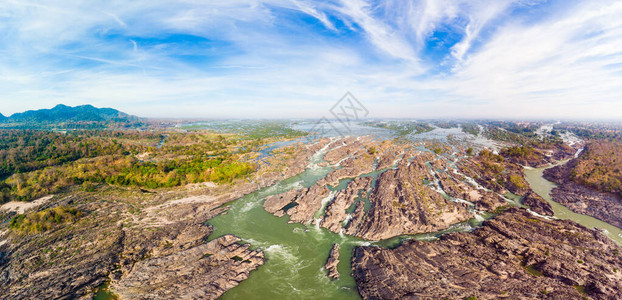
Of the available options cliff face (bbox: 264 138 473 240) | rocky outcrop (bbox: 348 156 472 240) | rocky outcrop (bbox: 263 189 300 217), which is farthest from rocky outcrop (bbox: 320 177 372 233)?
rocky outcrop (bbox: 263 189 300 217)

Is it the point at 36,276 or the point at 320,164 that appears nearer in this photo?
the point at 36,276

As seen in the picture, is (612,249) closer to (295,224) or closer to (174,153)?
(295,224)

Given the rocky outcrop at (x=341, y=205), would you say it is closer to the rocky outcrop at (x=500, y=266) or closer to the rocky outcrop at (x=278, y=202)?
the rocky outcrop at (x=500, y=266)

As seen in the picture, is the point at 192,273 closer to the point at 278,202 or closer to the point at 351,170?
the point at 278,202

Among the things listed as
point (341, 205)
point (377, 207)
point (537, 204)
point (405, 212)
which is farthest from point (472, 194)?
point (341, 205)

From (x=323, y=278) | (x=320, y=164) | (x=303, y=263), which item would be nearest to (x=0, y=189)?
(x=303, y=263)

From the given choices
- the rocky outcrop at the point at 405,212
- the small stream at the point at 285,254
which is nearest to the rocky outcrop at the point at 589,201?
the rocky outcrop at the point at 405,212
